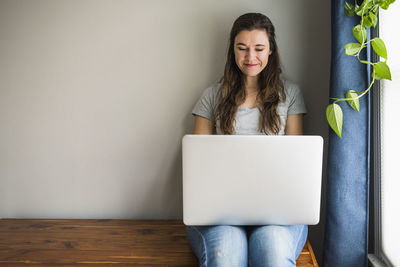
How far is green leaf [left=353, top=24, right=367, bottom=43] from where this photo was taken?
106 centimetres

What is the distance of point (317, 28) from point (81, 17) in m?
1.13

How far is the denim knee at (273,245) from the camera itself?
0.97 meters

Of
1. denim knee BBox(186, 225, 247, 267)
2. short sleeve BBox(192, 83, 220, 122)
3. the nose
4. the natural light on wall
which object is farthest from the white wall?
denim knee BBox(186, 225, 247, 267)

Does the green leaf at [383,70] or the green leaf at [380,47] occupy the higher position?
the green leaf at [380,47]

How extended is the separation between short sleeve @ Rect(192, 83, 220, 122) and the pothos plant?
1.70 feet

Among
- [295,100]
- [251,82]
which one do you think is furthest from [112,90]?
[295,100]

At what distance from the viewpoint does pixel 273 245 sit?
38.8 inches

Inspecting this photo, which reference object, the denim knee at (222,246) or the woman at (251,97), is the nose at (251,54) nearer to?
the woman at (251,97)

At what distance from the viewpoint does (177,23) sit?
151cm

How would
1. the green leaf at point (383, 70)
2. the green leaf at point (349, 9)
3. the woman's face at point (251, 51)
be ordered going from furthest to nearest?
the woman's face at point (251, 51) → the green leaf at point (349, 9) → the green leaf at point (383, 70)

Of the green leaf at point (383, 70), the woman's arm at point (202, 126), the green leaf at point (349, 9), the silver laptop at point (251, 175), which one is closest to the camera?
the silver laptop at point (251, 175)

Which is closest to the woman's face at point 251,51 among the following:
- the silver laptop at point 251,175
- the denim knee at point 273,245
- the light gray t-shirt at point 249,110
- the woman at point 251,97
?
the woman at point 251,97

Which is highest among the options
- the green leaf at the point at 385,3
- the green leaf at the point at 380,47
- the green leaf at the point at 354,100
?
the green leaf at the point at 385,3

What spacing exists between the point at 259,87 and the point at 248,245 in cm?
70
